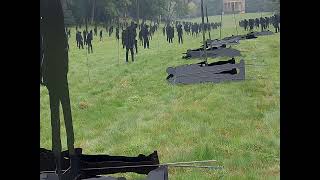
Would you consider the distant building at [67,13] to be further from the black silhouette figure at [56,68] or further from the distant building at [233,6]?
the distant building at [233,6]

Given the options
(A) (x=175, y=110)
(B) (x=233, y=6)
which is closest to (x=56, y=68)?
(A) (x=175, y=110)

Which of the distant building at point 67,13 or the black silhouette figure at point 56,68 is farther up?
the distant building at point 67,13

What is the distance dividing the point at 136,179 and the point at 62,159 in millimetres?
439

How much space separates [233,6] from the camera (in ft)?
8.09

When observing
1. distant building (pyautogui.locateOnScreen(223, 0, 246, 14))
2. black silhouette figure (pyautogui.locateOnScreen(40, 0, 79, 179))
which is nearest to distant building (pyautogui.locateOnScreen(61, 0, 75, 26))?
black silhouette figure (pyautogui.locateOnScreen(40, 0, 79, 179))

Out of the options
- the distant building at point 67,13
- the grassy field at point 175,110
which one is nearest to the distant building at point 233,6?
the grassy field at point 175,110

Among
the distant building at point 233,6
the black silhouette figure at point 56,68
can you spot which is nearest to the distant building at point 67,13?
the black silhouette figure at point 56,68

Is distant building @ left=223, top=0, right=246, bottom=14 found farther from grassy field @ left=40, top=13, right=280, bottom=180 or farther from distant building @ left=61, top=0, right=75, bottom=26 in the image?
distant building @ left=61, top=0, right=75, bottom=26

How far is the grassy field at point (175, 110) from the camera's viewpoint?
7.46 feet

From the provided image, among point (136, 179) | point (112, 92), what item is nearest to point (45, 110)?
point (112, 92)

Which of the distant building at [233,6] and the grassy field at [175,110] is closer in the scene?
the grassy field at [175,110]

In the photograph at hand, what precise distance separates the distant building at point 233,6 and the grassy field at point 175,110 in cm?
6

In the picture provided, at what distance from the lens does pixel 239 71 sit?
242 cm
